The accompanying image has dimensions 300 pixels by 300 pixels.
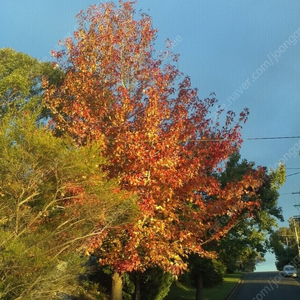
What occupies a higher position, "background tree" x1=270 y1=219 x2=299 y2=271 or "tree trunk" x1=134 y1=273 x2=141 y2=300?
"background tree" x1=270 y1=219 x2=299 y2=271

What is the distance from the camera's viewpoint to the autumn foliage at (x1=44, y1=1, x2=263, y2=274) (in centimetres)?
1181

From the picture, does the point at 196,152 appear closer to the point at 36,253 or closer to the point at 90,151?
the point at 90,151

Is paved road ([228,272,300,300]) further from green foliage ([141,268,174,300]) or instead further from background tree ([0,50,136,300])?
background tree ([0,50,136,300])

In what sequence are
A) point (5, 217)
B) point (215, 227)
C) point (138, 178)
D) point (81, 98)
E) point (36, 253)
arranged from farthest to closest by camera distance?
point (215, 227)
point (81, 98)
point (138, 178)
point (5, 217)
point (36, 253)

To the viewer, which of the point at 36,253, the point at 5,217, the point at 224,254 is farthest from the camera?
the point at 224,254

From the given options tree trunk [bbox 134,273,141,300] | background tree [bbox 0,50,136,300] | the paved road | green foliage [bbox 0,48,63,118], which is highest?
green foliage [bbox 0,48,63,118]

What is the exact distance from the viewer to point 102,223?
10.3 m

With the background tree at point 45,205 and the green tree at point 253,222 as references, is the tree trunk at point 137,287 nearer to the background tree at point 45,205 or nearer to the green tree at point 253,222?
the green tree at point 253,222

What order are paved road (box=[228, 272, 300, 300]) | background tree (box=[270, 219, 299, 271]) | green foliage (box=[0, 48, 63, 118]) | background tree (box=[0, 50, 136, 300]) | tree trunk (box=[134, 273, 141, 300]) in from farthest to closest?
1. background tree (box=[270, 219, 299, 271])
2. paved road (box=[228, 272, 300, 300])
3. tree trunk (box=[134, 273, 141, 300])
4. green foliage (box=[0, 48, 63, 118])
5. background tree (box=[0, 50, 136, 300])

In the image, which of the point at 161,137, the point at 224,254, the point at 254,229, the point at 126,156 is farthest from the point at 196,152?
the point at 254,229

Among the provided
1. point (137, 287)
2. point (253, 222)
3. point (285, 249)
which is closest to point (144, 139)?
point (137, 287)

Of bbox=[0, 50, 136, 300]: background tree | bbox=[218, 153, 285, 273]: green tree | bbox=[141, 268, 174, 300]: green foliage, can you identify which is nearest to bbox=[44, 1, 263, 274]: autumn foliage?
bbox=[0, 50, 136, 300]: background tree

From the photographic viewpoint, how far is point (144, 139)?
468 inches

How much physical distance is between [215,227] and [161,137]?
13.6 feet
